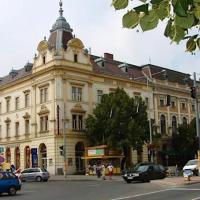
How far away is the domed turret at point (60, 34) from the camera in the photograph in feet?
198

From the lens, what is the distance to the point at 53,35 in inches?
2478

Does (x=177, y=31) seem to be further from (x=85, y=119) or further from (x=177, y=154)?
(x=177, y=154)

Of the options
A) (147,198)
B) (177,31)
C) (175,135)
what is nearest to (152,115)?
(175,135)

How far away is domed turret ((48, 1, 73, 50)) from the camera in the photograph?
198ft

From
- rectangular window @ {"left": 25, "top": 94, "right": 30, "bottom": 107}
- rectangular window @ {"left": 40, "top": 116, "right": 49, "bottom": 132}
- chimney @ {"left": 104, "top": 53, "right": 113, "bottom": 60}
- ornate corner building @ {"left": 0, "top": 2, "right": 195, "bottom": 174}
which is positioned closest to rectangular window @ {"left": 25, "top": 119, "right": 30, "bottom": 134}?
ornate corner building @ {"left": 0, "top": 2, "right": 195, "bottom": 174}

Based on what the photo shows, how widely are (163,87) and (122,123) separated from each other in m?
19.2

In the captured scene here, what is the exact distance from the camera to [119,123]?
54.5 m

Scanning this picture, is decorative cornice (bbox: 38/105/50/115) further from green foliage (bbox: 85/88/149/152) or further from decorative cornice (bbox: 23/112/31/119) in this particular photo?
green foliage (bbox: 85/88/149/152)

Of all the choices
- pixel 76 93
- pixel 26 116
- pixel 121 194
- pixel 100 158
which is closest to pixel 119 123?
pixel 100 158

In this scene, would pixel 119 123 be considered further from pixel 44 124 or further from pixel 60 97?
pixel 44 124

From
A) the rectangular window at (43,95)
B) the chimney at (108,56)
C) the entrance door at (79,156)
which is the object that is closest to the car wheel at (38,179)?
the entrance door at (79,156)

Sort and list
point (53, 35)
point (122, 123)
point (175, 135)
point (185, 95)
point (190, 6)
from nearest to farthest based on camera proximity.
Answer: point (190, 6) < point (122, 123) < point (53, 35) < point (175, 135) < point (185, 95)

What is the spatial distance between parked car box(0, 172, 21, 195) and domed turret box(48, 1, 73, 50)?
3294 cm

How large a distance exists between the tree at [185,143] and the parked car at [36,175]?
85.8 ft
